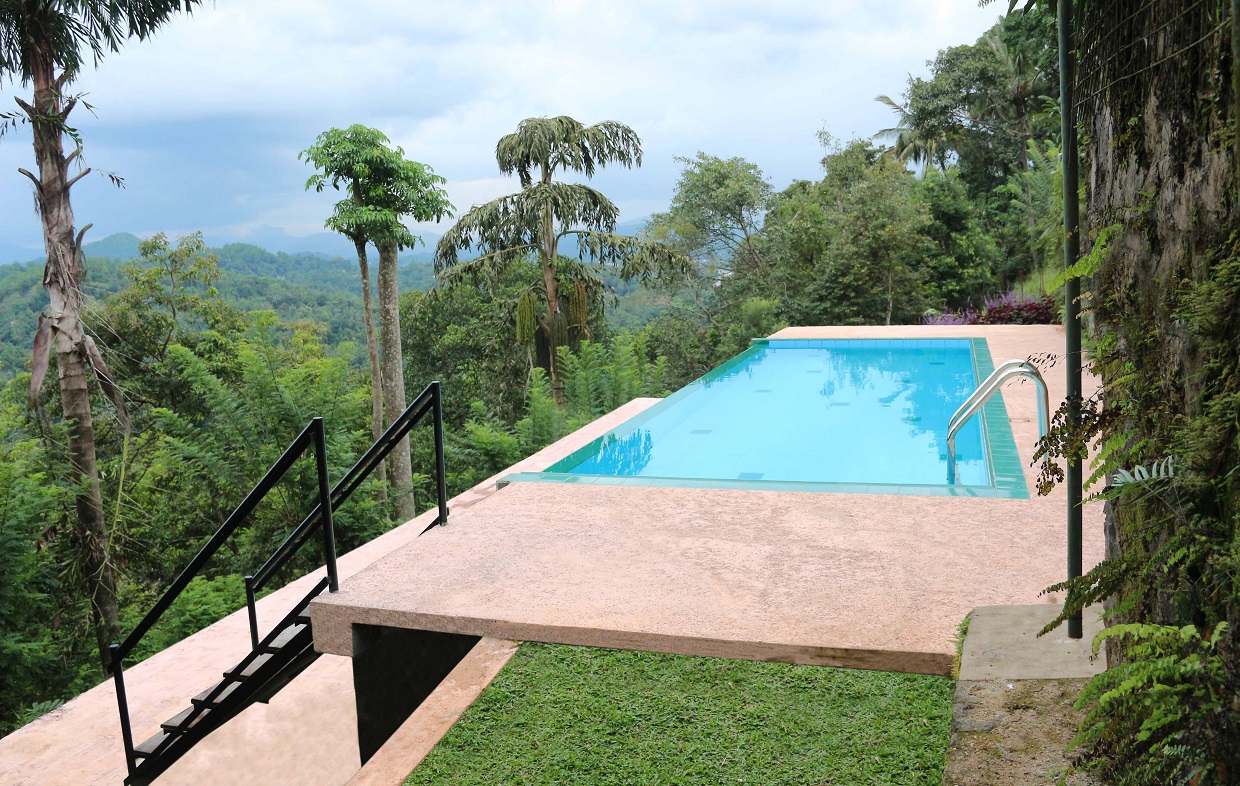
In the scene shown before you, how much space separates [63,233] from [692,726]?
9.61m

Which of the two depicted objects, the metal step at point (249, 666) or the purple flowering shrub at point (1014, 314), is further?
the purple flowering shrub at point (1014, 314)

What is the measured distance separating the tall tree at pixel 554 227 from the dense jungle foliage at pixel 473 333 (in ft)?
0.66

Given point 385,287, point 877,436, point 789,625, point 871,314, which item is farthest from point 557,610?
point 871,314

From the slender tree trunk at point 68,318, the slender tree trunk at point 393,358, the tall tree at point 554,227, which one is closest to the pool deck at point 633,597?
the slender tree trunk at point 68,318

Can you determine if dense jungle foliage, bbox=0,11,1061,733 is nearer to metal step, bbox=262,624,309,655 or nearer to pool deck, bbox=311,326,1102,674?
pool deck, bbox=311,326,1102,674

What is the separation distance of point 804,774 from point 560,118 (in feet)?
39.5

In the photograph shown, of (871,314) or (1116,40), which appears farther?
(871,314)

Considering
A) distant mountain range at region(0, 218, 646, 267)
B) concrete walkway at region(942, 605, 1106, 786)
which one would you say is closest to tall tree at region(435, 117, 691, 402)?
distant mountain range at region(0, 218, 646, 267)

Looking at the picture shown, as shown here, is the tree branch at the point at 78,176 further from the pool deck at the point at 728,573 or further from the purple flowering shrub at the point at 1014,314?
the purple flowering shrub at the point at 1014,314

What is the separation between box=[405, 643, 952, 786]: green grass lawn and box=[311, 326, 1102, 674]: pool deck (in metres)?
0.40

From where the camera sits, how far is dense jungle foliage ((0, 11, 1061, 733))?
29.0 feet

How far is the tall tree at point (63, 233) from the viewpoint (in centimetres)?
935

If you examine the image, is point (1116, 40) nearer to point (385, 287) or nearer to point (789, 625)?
point (789, 625)

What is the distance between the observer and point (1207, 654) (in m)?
1.19
